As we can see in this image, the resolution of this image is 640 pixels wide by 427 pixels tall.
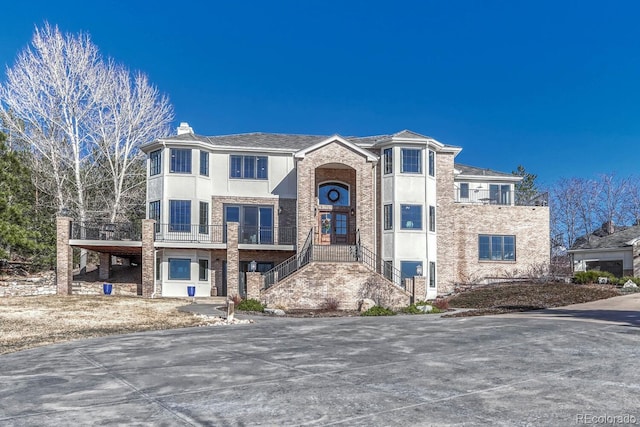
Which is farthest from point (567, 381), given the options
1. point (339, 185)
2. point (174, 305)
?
point (339, 185)

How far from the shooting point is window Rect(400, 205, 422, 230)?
29281mm

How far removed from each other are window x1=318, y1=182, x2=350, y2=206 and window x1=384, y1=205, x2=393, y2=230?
2.55 metres

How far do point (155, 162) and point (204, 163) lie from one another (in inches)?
108

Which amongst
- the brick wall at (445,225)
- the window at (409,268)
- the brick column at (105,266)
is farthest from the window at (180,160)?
the brick wall at (445,225)

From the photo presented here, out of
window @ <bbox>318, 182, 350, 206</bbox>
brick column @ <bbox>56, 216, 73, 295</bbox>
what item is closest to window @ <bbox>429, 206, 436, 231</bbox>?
window @ <bbox>318, 182, 350, 206</bbox>

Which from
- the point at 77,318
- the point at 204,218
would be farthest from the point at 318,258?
the point at 77,318

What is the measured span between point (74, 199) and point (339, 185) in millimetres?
17907

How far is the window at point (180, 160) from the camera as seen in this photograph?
1177 inches

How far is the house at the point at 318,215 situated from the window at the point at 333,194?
59 mm

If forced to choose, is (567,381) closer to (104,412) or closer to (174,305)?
(104,412)

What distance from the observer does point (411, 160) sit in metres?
29.8

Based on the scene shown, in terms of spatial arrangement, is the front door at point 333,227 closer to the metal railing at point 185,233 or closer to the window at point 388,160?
the window at point 388,160

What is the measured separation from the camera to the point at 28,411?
255 inches

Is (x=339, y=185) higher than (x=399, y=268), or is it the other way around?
(x=339, y=185)
